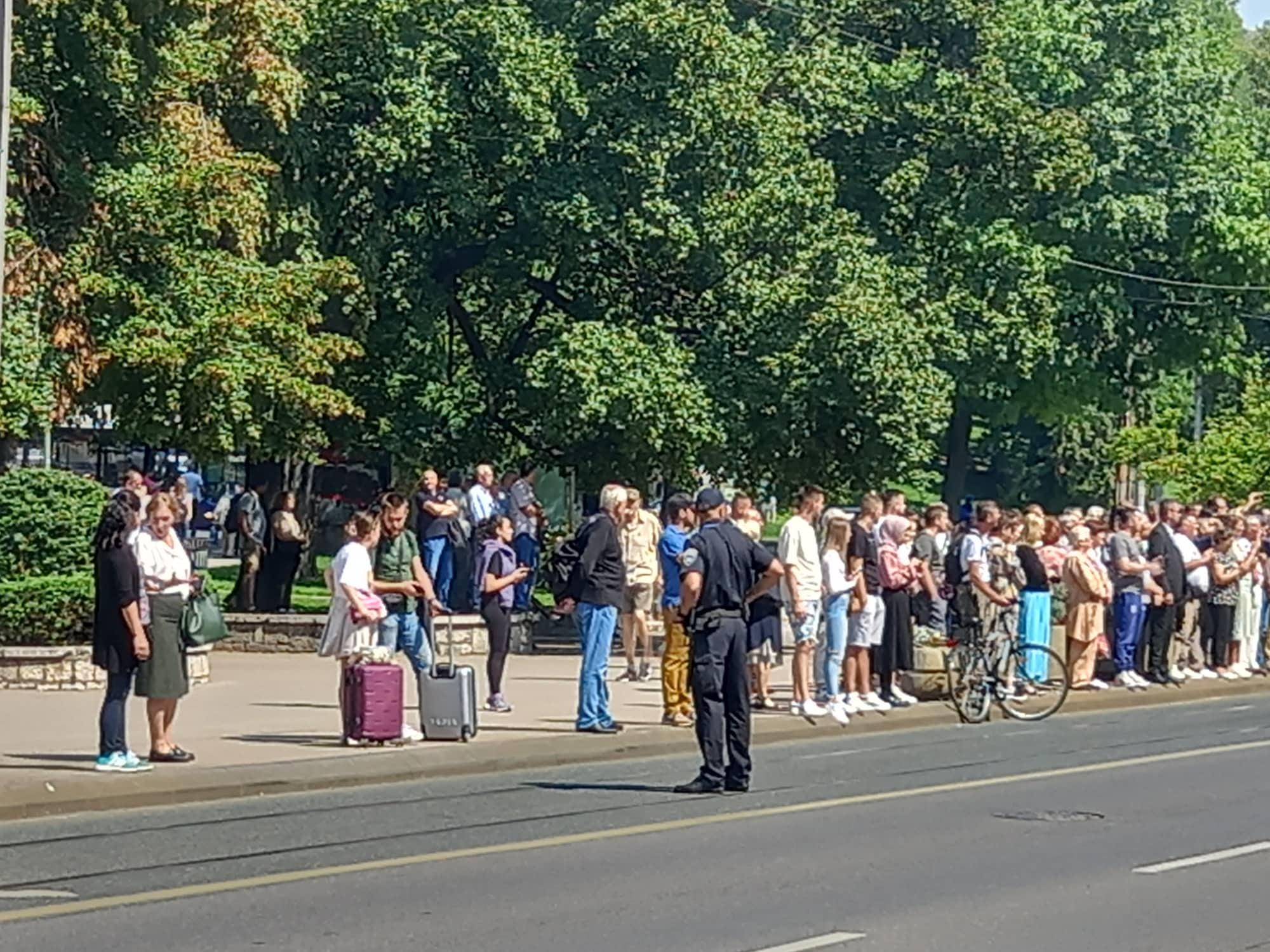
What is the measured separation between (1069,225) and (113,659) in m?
32.7

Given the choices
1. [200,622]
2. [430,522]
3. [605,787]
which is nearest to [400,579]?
[200,622]

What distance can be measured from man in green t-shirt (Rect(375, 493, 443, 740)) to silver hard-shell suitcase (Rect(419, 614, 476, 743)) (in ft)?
0.96

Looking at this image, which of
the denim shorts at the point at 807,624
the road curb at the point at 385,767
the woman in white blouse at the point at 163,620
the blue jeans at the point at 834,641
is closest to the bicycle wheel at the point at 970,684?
the road curb at the point at 385,767

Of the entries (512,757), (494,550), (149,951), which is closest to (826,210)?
(494,550)

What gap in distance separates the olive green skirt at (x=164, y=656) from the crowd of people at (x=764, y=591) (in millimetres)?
17

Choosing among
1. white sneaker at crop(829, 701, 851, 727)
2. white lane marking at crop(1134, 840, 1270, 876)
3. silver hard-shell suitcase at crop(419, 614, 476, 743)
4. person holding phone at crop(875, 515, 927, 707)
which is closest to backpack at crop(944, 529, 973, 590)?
person holding phone at crop(875, 515, 927, 707)

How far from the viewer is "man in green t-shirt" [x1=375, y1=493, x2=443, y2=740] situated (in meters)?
17.7

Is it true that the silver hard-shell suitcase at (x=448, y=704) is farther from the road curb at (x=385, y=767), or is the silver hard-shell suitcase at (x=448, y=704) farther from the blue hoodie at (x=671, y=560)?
the blue hoodie at (x=671, y=560)

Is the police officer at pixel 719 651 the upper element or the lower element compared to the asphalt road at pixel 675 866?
upper

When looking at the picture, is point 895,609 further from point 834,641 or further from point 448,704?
point 448,704

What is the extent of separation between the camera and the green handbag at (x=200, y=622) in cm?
1566

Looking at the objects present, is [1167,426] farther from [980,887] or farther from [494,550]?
[980,887]

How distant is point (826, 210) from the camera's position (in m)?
32.0

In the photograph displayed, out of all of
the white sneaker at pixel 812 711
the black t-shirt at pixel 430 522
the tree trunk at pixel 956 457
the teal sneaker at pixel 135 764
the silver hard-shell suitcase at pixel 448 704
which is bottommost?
the teal sneaker at pixel 135 764
